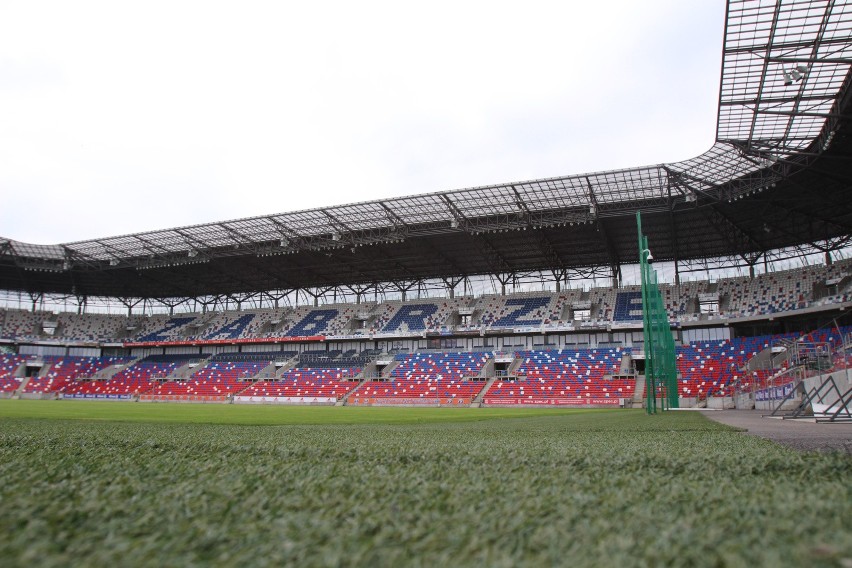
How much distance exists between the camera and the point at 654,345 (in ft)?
94.9

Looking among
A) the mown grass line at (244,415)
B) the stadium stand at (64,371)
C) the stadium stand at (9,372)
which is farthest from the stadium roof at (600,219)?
the mown grass line at (244,415)

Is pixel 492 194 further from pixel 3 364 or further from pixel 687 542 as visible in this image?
pixel 3 364

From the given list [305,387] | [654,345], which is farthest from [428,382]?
[654,345]

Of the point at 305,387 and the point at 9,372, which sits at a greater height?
the point at 9,372

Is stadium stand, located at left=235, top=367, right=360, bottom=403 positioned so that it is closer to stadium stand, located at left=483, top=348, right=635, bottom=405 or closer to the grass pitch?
stadium stand, located at left=483, top=348, right=635, bottom=405

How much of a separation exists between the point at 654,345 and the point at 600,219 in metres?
16.1

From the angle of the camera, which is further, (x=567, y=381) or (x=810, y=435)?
(x=567, y=381)

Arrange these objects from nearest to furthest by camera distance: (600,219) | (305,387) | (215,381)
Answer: (600,219), (305,387), (215,381)

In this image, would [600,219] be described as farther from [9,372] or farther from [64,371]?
[9,372]

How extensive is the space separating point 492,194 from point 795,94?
19.3 meters

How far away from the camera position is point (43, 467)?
4.22 m

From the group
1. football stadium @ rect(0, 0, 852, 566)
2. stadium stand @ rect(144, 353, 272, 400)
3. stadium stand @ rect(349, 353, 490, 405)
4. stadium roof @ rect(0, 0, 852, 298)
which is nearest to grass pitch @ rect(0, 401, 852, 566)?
football stadium @ rect(0, 0, 852, 566)

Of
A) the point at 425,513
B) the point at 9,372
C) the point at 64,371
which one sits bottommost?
the point at 64,371

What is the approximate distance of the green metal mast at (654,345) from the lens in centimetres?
2414
